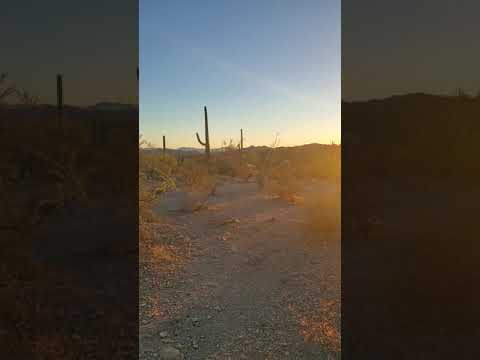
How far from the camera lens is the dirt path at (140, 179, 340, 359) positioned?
1708mm

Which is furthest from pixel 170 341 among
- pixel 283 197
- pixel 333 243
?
pixel 283 197

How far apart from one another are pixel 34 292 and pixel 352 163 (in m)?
1.21

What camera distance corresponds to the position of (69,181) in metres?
0.92

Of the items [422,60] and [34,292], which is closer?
[34,292]

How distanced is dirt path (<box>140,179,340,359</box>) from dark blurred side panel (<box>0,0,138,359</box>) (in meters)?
0.98

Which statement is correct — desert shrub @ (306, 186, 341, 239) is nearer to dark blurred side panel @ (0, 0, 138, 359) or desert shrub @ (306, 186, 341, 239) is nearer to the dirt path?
the dirt path

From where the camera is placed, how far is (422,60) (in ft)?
3.16

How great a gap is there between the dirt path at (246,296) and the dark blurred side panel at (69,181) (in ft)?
3.23

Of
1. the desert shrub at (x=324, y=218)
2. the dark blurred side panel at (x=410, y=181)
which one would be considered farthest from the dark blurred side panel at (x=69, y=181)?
the desert shrub at (x=324, y=218)

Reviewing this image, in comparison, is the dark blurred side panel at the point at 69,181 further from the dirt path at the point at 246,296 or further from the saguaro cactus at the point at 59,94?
the dirt path at the point at 246,296

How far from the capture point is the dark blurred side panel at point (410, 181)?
933 mm

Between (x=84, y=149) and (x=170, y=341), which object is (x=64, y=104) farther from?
(x=170, y=341)

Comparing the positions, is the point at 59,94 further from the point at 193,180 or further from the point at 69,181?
the point at 193,180

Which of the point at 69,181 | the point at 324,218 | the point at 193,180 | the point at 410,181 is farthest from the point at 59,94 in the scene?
the point at 193,180
